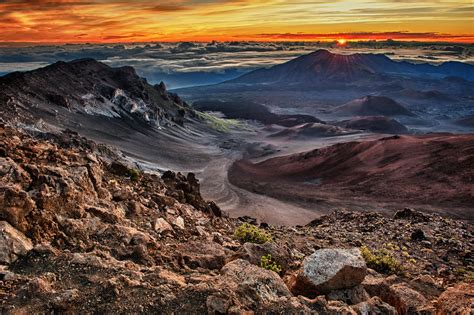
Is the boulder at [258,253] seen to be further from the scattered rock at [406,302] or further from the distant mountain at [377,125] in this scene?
the distant mountain at [377,125]

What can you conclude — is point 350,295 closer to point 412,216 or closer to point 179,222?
point 179,222

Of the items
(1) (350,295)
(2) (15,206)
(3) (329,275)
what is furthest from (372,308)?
(2) (15,206)

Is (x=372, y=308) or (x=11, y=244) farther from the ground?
(x=11, y=244)

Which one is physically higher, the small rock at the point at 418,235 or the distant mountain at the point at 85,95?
the distant mountain at the point at 85,95

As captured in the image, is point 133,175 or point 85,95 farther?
point 85,95

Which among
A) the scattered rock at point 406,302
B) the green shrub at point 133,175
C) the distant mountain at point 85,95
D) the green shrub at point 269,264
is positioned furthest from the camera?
the distant mountain at point 85,95

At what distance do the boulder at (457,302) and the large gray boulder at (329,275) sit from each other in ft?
5.87

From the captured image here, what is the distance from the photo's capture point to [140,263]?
7.79 meters

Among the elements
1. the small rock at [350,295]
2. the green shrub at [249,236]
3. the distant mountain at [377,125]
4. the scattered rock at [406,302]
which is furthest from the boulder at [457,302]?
the distant mountain at [377,125]

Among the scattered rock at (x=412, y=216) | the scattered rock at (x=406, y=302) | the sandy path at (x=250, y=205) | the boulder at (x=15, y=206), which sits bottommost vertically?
the sandy path at (x=250, y=205)

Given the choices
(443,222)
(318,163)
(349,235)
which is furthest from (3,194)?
(318,163)

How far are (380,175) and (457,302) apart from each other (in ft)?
174

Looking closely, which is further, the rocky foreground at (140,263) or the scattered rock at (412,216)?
the scattered rock at (412,216)

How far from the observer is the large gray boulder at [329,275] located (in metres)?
7.69
